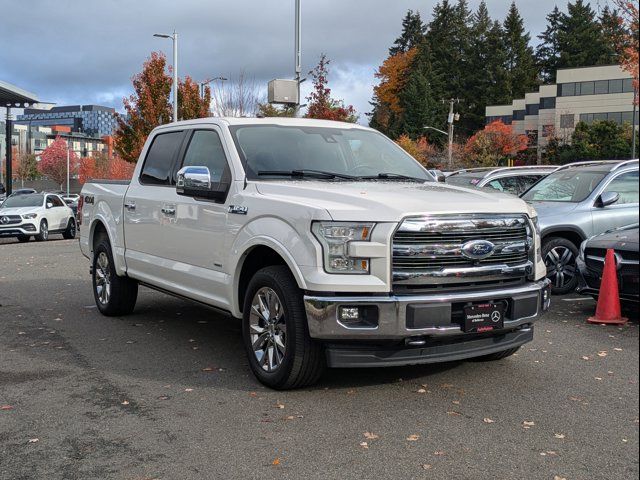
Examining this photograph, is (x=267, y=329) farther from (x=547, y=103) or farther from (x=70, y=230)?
(x=547, y=103)

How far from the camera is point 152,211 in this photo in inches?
268

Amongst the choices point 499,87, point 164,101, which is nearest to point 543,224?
point 164,101

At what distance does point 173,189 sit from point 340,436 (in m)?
3.21

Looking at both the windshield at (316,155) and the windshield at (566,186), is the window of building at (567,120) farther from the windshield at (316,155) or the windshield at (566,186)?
the windshield at (316,155)

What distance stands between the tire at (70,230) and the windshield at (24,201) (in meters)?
1.30

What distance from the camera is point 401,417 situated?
4.55m

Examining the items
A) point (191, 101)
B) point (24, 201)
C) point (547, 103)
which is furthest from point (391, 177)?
point (547, 103)

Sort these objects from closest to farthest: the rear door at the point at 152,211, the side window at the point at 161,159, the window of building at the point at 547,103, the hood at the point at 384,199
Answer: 1. the hood at the point at 384,199
2. the rear door at the point at 152,211
3. the side window at the point at 161,159
4. the window of building at the point at 547,103

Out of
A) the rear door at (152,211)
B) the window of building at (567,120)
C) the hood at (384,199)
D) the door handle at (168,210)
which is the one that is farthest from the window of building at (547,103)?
the hood at (384,199)

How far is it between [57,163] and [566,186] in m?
94.9

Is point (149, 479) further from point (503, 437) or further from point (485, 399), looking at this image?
point (485, 399)

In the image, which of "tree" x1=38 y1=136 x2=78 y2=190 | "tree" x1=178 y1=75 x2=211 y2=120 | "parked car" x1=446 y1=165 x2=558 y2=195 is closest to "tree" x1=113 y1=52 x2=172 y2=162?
"tree" x1=178 y1=75 x2=211 y2=120

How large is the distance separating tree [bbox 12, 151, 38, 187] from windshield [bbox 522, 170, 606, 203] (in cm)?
9592

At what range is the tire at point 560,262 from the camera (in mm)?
9273
